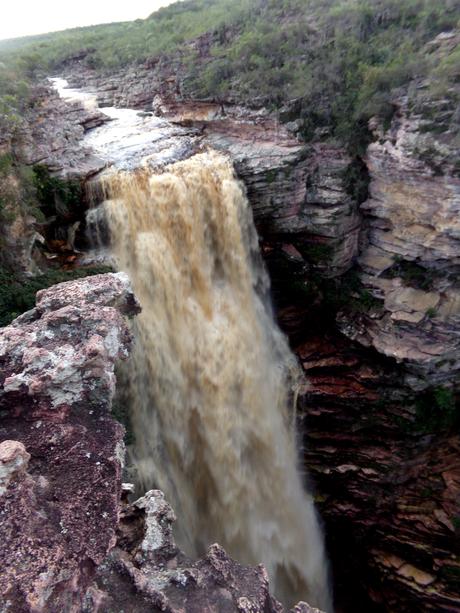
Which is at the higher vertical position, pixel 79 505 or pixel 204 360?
pixel 79 505

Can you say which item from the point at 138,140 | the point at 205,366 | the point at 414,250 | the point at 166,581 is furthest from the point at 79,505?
the point at 138,140

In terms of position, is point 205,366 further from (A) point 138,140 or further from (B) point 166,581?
(A) point 138,140

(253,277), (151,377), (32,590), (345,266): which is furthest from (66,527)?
(345,266)

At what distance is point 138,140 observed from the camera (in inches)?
539

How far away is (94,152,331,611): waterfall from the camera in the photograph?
10.9m

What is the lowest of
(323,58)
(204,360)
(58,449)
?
(204,360)

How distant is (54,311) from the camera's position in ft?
23.5

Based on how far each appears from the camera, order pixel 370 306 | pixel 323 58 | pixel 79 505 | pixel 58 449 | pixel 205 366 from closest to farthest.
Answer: pixel 79 505 → pixel 58 449 → pixel 205 366 → pixel 370 306 → pixel 323 58

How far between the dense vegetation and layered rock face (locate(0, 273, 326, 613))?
947 centimetres

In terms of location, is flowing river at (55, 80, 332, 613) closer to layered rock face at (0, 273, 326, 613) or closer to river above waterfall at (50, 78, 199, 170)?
river above waterfall at (50, 78, 199, 170)

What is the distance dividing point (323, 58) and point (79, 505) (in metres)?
13.9

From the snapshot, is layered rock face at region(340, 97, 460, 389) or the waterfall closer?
the waterfall

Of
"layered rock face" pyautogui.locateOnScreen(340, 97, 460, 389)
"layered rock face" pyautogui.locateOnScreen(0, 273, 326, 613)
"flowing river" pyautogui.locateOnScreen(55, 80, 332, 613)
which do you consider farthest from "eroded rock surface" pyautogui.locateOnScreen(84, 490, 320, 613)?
"layered rock face" pyautogui.locateOnScreen(340, 97, 460, 389)

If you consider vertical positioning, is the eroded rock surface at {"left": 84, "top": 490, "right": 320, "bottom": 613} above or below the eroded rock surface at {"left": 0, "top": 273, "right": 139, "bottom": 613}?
below
